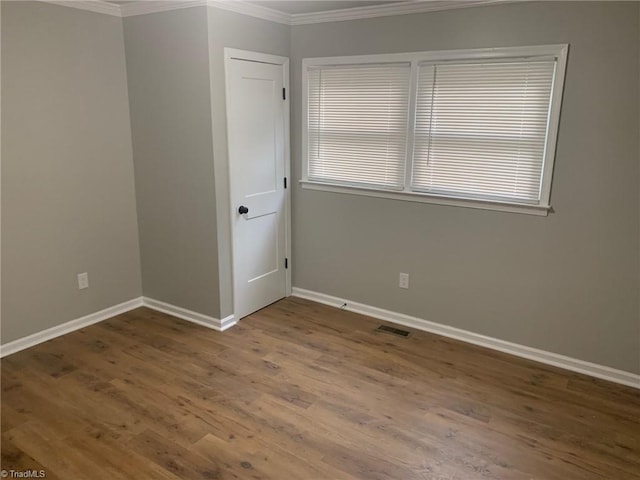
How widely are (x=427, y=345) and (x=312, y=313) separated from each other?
102 cm

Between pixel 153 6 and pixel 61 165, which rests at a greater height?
pixel 153 6

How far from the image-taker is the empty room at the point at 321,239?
248 cm

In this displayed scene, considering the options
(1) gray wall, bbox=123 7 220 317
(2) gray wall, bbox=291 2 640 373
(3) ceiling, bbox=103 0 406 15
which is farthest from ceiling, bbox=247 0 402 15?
(1) gray wall, bbox=123 7 220 317

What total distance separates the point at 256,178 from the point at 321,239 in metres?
0.79

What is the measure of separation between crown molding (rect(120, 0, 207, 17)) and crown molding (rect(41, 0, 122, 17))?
54 mm

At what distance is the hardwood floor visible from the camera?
2244 millimetres

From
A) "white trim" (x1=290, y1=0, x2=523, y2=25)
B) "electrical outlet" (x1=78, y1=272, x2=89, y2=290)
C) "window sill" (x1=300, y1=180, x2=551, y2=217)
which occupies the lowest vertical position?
"electrical outlet" (x1=78, y1=272, x2=89, y2=290)

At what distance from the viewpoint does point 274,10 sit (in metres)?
3.47

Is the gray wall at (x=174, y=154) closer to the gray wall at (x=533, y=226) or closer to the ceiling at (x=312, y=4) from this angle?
the ceiling at (x=312, y=4)

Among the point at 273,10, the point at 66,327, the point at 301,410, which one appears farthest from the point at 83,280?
the point at 273,10

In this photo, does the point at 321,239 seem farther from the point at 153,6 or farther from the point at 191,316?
the point at 153,6

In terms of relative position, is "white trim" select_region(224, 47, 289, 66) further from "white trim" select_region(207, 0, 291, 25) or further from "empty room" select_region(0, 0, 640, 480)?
"white trim" select_region(207, 0, 291, 25)

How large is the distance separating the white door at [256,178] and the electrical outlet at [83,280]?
1.15 m

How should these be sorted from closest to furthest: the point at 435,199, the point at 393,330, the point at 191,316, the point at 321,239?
1. the point at 435,199
2. the point at 393,330
3. the point at 191,316
4. the point at 321,239
